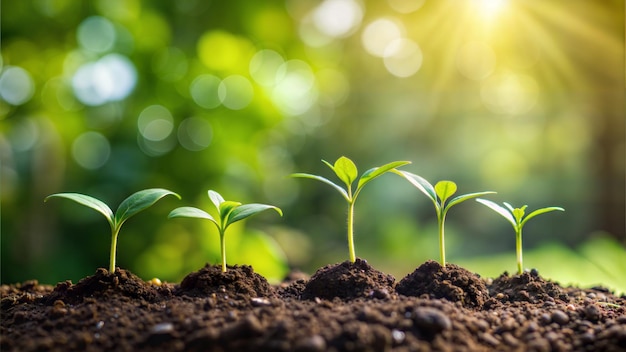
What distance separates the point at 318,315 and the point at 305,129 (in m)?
3.74

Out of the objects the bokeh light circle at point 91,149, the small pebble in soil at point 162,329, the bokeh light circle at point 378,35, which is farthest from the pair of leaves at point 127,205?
the bokeh light circle at point 378,35

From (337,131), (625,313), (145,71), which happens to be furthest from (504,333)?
(337,131)

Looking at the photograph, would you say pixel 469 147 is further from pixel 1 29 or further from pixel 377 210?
pixel 1 29

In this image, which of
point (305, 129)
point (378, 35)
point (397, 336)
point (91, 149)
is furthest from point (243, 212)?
point (378, 35)

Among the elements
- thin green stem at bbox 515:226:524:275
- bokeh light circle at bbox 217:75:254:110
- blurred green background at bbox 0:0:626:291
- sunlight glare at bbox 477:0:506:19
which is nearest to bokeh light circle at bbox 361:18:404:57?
blurred green background at bbox 0:0:626:291

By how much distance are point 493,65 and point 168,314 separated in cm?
490

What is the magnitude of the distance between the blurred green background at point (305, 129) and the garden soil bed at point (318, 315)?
84cm

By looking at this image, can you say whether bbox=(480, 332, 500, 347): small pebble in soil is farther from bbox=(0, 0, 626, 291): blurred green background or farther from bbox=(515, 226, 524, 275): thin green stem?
bbox=(0, 0, 626, 291): blurred green background

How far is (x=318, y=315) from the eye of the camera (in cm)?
80

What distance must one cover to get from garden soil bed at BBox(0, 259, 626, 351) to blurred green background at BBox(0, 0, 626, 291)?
0.84 m

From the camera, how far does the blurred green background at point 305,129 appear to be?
287 centimetres

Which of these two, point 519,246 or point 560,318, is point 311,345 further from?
point 519,246

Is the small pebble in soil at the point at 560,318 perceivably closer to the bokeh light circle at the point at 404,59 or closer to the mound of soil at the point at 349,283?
the mound of soil at the point at 349,283

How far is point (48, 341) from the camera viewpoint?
769mm
